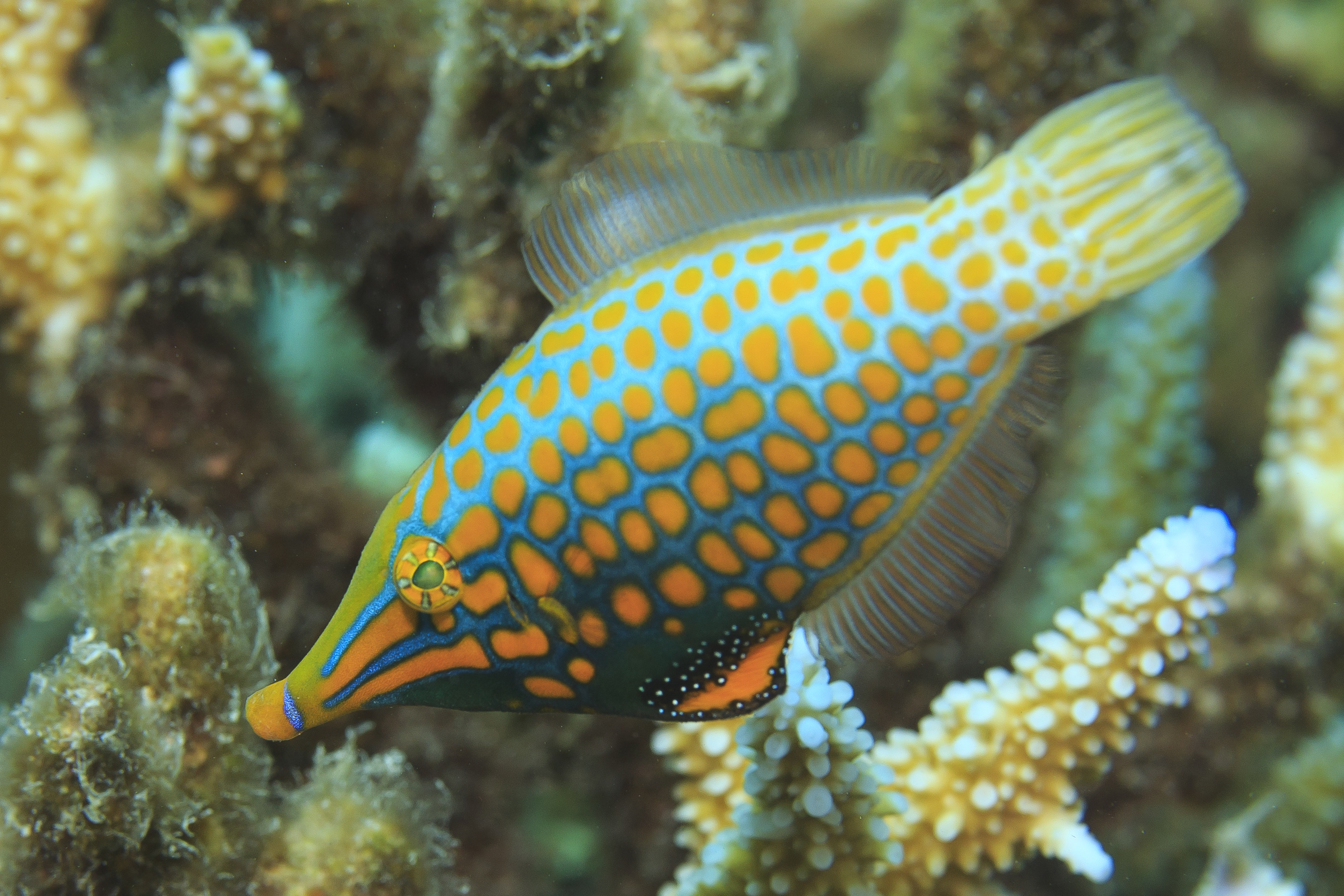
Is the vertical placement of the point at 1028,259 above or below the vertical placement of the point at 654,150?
below

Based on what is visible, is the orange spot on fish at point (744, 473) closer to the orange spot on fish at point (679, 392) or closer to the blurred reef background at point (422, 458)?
the orange spot on fish at point (679, 392)

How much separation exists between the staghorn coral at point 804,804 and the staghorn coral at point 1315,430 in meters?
2.38

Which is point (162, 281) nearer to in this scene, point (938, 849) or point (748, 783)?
point (748, 783)

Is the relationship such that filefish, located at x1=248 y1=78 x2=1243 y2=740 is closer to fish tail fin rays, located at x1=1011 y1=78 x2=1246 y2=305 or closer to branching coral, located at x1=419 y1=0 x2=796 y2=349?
fish tail fin rays, located at x1=1011 y1=78 x2=1246 y2=305

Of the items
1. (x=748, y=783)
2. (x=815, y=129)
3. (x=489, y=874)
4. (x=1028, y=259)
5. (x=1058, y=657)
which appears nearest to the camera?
(x=1028, y=259)

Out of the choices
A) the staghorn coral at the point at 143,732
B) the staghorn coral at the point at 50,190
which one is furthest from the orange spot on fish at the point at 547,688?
the staghorn coral at the point at 50,190

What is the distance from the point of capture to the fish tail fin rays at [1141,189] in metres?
1.69

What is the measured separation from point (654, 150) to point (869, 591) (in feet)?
3.38

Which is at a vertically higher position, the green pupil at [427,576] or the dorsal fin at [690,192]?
the dorsal fin at [690,192]

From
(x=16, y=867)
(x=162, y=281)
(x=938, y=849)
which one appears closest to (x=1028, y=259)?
(x=938, y=849)

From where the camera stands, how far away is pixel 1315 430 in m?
3.61

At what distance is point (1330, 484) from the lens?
3.54 meters

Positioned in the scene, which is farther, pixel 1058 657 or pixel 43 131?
pixel 43 131

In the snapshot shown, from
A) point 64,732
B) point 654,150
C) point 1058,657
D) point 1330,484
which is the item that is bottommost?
point 1330,484
